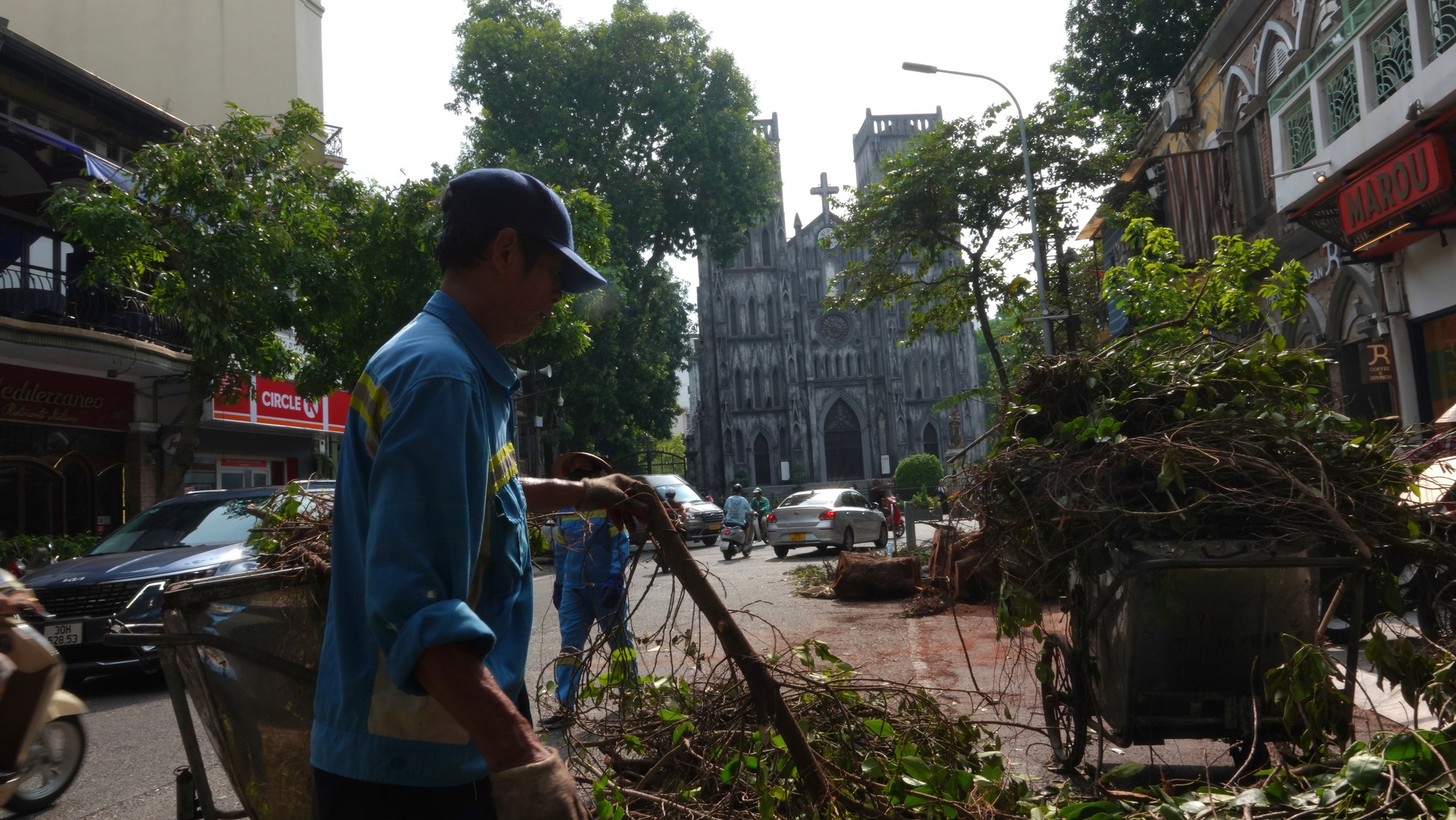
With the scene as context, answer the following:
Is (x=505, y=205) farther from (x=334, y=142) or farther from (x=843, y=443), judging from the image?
(x=843, y=443)

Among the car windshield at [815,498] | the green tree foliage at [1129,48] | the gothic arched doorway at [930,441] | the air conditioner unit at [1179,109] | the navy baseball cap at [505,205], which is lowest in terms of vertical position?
the car windshield at [815,498]

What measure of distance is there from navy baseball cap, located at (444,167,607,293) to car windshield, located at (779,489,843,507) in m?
20.6

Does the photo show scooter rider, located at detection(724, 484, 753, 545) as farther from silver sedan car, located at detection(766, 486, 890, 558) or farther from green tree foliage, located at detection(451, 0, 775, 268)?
green tree foliage, located at detection(451, 0, 775, 268)

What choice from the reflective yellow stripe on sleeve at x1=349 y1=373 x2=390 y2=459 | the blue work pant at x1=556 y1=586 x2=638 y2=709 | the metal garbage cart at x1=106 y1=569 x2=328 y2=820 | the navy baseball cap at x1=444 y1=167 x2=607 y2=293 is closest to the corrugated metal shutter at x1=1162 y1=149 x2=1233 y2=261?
the blue work pant at x1=556 y1=586 x2=638 y2=709

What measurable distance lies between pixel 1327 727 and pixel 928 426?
2487 inches

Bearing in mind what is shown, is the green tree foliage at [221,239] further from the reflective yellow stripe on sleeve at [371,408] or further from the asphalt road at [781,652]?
the reflective yellow stripe on sleeve at [371,408]

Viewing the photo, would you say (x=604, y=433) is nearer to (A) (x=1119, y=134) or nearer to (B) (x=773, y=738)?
(A) (x=1119, y=134)

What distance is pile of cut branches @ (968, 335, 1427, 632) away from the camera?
3.69 metres

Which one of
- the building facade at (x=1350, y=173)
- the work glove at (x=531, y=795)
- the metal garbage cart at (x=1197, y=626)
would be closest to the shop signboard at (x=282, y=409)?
the building facade at (x=1350, y=173)

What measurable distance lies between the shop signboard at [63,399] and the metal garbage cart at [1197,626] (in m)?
16.9

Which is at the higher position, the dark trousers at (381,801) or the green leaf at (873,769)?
the dark trousers at (381,801)

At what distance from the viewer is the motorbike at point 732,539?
71.1 feet

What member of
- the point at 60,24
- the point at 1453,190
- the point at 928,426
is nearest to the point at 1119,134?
the point at 1453,190

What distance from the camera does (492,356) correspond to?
1.91 meters
